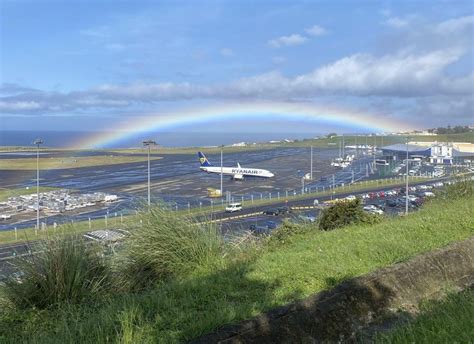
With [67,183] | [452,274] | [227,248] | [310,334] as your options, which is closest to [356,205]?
[227,248]

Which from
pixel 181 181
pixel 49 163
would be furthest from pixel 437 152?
pixel 49 163

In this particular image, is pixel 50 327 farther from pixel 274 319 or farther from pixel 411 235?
pixel 411 235

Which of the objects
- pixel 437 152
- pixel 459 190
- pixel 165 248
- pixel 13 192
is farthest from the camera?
pixel 437 152

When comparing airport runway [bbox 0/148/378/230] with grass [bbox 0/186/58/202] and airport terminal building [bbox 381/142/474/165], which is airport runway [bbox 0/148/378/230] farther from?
airport terminal building [bbox 381/142/474/165]

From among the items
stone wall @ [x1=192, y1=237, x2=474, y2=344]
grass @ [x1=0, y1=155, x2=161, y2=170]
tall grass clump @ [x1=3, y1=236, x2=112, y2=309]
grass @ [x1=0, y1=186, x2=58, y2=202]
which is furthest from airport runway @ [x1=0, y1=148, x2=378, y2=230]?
stone wall @ [x1=192, y1=237, x2=474, y2=344]

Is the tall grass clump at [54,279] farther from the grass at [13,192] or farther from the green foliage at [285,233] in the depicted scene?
the grass at [13,192]

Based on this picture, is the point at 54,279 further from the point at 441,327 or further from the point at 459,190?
the point at 459,190
